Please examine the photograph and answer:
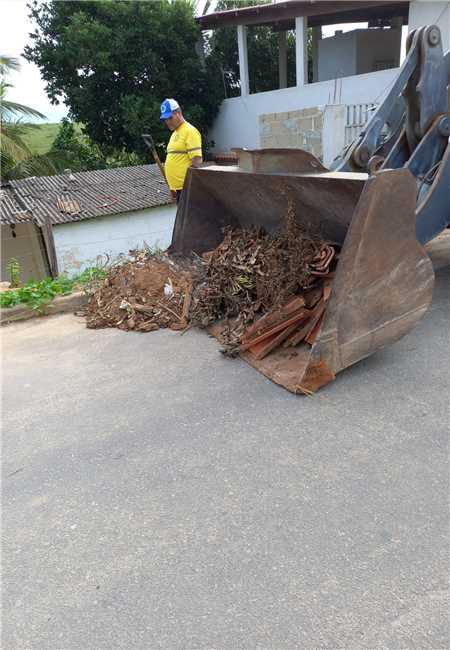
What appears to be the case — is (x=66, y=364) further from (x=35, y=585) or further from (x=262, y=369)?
(x=35, y=585)

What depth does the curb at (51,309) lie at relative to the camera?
4637mm

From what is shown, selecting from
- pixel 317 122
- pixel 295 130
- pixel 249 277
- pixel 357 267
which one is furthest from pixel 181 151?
pixel 295 130

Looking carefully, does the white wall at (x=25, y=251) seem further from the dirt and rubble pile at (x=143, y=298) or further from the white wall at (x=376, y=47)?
the white wall at (x=376, y=47)

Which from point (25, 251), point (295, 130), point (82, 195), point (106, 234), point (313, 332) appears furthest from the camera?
point (82, 195)

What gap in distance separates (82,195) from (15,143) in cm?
Answer: 482

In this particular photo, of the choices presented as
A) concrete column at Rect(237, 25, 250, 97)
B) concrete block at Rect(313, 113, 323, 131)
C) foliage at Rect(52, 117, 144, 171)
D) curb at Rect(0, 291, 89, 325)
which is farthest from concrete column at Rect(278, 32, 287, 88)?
curb at Rect(0, 291, 89, 325)

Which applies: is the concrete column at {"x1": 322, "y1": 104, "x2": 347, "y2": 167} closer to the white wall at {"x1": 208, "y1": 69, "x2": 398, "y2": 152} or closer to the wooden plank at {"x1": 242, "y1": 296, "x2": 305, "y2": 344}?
the white wall at {"x1": 208, "y1": 69, "x2": 398, "y2": 152}

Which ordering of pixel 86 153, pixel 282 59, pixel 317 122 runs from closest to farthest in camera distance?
pixel 317 122
pixel 282 59
pixel 86 153

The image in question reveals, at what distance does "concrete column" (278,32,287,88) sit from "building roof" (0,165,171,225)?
6804 millimetres

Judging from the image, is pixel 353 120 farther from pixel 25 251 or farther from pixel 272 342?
pixel 25 251

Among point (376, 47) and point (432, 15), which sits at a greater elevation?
point (376, 47)

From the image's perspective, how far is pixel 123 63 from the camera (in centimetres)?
1786

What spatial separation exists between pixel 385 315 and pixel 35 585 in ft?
7.31

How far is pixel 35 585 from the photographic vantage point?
1.84m
